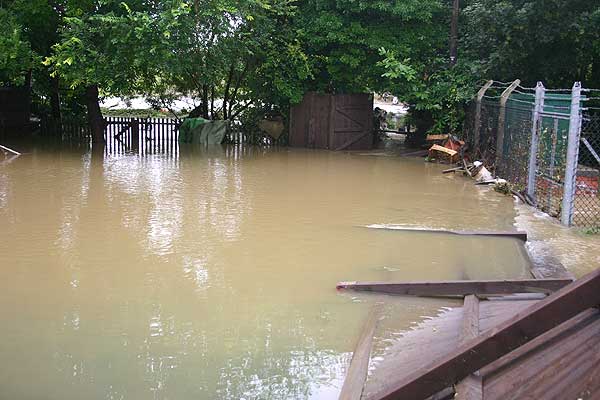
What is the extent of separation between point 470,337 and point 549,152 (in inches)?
310

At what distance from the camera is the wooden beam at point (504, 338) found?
10.2 ft

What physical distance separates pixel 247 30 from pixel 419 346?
16.6 m

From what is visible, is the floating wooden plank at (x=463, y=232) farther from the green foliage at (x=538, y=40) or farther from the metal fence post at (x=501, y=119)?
the green foliage at (x=538, y=40)

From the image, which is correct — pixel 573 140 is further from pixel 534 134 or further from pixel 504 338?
pixel 504 338

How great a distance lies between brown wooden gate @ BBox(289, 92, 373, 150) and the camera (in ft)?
71.8

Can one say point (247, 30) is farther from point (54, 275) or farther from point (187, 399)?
point (187, 399)

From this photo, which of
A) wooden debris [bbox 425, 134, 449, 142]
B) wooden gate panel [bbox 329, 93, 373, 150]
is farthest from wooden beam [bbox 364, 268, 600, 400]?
wooden gate panel [bbox 329, 93, 373, 150]

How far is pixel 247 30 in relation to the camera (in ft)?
66.8

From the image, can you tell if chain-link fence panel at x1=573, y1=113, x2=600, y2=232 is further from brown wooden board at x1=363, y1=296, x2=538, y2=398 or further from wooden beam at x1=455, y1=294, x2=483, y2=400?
brown wooden board at x1=363, y1=296, x2=538, y2=398

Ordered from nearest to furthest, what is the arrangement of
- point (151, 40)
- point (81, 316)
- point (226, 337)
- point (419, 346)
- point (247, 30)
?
1. point (419, 346)
2. point (226, 337)
3. point (81, 316)
4. point (151, 40)
5. point (247, 30)

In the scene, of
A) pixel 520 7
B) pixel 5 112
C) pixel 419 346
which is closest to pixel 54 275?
pixel 419 346

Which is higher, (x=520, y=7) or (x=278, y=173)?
(x=520, y=7)

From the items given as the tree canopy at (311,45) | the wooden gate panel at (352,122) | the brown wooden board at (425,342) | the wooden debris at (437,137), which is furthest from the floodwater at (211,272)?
the wooden gate panel at (352,122)

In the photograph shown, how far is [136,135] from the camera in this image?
78.7ft
